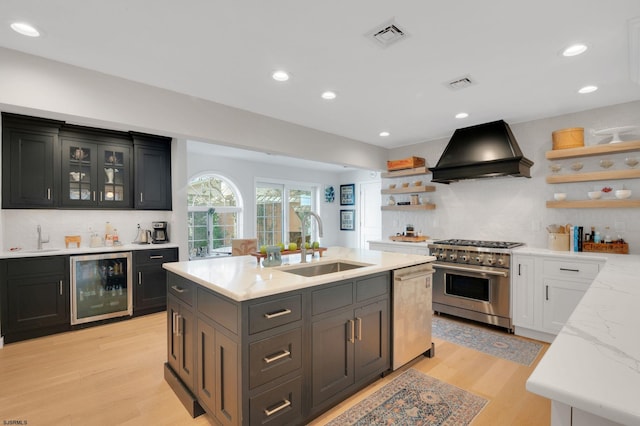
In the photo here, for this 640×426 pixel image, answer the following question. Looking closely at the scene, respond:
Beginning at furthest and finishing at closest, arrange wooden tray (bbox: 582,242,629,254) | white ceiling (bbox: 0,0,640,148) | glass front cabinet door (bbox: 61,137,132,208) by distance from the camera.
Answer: glass front cabinet door (bbox: 61,137,132,208), wooden tray (bbox: 582,242,629,254), white ceiling (bbox: 0,0,640,148)

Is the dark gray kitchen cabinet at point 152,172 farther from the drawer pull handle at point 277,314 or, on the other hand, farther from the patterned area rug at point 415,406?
the patterned area rug at point 415,406

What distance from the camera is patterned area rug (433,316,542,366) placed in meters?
2.91

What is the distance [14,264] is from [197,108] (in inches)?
94.9

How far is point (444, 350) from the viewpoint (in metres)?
2.99

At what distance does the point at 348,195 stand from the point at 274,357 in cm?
669

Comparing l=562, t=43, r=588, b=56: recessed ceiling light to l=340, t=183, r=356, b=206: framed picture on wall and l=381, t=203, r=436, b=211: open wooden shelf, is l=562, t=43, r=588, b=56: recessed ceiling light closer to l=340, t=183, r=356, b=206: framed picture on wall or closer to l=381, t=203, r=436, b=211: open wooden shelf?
l=381, t=203, r=436, b=211: open wooden shelf

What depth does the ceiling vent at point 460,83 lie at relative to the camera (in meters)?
2.70

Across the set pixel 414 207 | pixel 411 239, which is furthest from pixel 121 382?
pixel 414 207

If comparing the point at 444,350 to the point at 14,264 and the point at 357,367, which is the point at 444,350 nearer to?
the point at 357,367

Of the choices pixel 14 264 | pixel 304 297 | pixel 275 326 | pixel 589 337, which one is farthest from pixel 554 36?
pixel 14 264

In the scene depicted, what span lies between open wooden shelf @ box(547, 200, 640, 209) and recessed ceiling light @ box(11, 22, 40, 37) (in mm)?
4954

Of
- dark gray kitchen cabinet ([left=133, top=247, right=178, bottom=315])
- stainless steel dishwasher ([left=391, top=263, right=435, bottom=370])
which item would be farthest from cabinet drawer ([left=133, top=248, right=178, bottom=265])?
stainless steel dishwasher ([left=391, top=263, right=435, bottom=370])

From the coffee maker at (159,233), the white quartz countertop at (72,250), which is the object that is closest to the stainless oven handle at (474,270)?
the white quartz countertop at (72,250)

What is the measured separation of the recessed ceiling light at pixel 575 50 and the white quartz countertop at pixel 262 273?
1876mm
